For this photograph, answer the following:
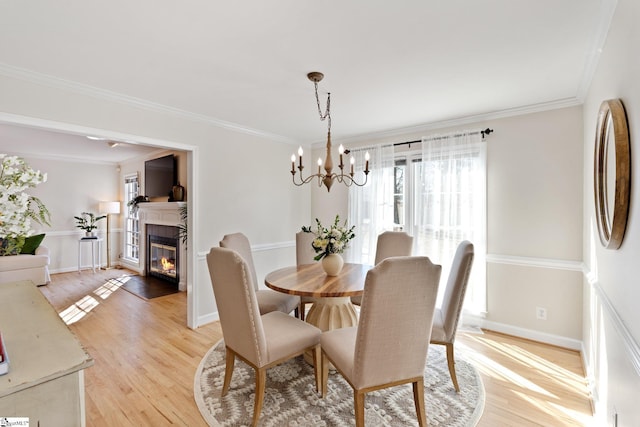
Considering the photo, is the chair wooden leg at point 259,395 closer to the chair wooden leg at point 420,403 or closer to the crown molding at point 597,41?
the chair wooden leg at point 420,403

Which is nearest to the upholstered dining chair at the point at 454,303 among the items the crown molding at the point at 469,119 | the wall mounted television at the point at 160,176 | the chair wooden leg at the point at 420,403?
the chair wooden leg at the point at 420,403

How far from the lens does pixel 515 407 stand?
209 centimetres

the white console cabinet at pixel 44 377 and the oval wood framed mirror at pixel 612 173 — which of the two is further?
the oval wood framed mirror at pixel 612 173

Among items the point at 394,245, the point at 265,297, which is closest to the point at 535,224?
the point at 394,245

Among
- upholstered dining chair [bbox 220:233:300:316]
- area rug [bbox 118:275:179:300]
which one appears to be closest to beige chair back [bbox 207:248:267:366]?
upholstered dining chair [bbox 220:233:300:316]

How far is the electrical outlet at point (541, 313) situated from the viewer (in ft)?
10.2

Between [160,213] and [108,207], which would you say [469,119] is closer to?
[160,213]

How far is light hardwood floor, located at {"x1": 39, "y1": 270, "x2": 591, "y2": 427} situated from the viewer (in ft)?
6.59

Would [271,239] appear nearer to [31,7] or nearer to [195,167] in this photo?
[195,167]

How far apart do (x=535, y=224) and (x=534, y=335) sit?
1.16 meters

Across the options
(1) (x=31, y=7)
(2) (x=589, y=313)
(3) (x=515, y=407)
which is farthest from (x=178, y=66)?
(2) (x=589, y=313)

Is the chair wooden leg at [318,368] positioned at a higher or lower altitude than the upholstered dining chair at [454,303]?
lower

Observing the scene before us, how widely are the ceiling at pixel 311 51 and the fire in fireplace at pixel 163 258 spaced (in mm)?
2946

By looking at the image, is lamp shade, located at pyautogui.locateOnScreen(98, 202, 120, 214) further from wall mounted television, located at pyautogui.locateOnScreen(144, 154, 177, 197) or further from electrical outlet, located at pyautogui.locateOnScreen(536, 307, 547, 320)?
electrical outlet, located at pyautogui.locateOnScreen(536, 307, 547, 320)
